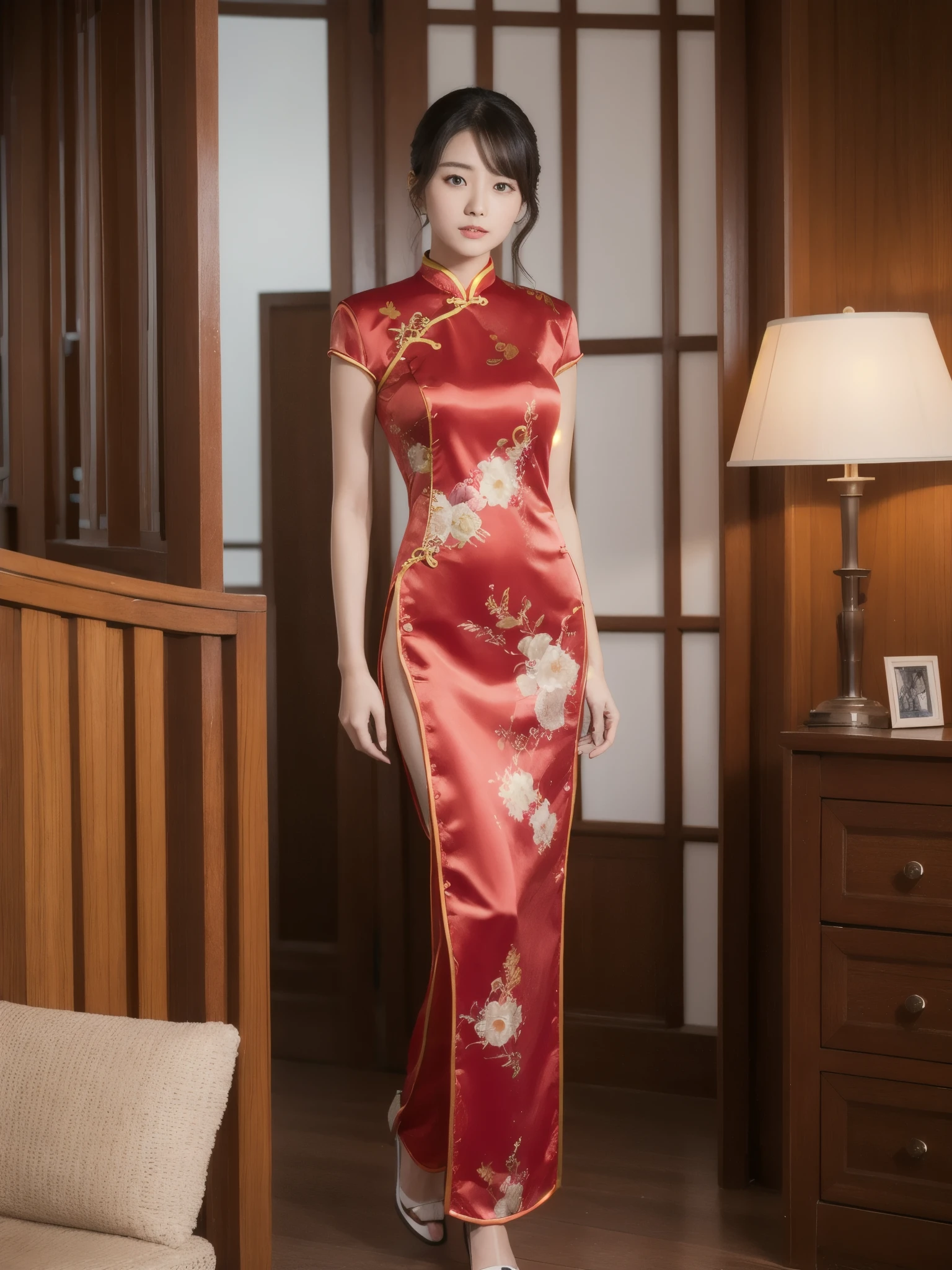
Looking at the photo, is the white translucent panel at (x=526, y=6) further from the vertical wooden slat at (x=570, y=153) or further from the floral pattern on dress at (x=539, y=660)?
the floral pattern on dress at (x=539, y=660)

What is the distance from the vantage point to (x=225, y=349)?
9.51 feet

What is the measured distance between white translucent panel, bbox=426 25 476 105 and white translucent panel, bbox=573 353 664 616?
0.62m

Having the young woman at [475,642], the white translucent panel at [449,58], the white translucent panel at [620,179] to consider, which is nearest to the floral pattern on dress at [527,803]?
the young woman at [475,642]

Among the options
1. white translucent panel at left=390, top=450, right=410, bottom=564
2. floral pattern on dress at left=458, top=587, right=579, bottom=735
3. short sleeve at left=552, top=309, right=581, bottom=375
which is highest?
short sleeve at left=552, top=309, right=581, bottom=375

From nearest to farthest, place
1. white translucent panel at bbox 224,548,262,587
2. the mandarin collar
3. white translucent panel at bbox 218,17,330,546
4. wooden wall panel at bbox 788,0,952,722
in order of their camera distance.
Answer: the mandarin collar → wooden wall panel at bbox 788,0,952,722 → white translucent panel at bbox 218,17,330,546 → white translucent panel at bbox 224,548,262,587

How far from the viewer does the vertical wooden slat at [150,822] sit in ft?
5.10

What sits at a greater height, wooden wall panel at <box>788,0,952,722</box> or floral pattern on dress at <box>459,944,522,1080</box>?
wooden wall panel at <box>788,0,952,722</box>

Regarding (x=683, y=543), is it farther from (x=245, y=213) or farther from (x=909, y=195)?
(x=245, y=213)

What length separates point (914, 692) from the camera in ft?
6.60

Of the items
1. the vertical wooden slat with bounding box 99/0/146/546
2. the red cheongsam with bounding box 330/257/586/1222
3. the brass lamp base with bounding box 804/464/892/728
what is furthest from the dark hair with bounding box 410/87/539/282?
the brass lamp base with bounding box 804/464/892/728

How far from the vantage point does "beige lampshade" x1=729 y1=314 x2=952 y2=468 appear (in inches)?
73.9

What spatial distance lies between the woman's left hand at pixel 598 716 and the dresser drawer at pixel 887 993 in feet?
1.42

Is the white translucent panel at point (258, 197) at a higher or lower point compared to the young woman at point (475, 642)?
higher

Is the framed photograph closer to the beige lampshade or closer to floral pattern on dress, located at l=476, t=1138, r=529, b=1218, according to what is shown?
the beige lampshade
